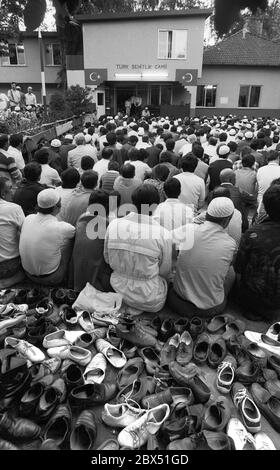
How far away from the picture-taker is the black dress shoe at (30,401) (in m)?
2.22

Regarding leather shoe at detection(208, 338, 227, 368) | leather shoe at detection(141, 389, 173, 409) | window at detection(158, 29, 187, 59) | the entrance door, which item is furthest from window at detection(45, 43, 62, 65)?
leather shoe at detection(141, 389, 173, 409)

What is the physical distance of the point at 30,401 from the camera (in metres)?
2.24

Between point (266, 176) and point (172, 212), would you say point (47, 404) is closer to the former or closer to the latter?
point (172, 212)

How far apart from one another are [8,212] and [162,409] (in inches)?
94.4

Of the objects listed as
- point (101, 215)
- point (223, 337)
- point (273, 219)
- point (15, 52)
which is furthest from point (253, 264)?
point (15, 52)

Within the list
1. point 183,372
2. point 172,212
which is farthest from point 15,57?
point 183,372

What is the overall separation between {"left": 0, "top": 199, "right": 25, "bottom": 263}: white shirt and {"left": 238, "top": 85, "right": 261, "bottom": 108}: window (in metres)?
22.5

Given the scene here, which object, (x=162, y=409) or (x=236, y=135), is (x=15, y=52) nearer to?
(x=236, y=135)

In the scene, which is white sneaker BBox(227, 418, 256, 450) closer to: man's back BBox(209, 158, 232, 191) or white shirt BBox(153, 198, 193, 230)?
white shirt BBox(153, 198, 193, 230)

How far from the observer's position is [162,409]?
89.1 inches

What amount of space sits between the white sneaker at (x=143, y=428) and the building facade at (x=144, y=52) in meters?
20.1

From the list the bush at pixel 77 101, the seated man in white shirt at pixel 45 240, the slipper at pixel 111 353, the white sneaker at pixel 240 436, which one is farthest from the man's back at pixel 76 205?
the bush at pixel 77 101

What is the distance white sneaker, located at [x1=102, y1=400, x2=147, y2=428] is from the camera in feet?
7.33

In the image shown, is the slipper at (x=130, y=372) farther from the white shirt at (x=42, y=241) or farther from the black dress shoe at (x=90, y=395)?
the white shirt at (x=42, y=241)
